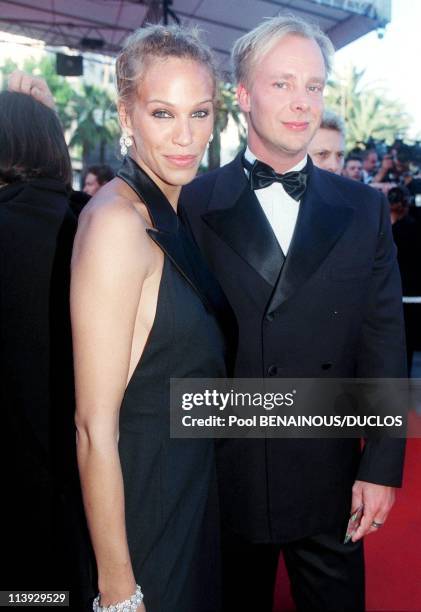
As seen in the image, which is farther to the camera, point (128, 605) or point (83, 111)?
point (83, 111)

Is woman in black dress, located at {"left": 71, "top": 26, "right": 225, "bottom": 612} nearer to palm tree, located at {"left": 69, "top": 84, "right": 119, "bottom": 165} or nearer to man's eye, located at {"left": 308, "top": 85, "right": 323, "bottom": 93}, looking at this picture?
man's eye, located at {"left": 308, "top": 85, "right": 323, "bottom": 93}

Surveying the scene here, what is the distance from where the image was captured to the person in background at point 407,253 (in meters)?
4.54

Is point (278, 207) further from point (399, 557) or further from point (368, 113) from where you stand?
point (368, 113)

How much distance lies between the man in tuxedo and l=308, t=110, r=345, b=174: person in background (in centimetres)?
120

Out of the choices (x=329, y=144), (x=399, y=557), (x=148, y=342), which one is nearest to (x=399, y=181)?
(x=329, y=144)

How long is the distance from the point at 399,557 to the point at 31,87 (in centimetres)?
197

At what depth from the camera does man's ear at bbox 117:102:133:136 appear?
1312 mm

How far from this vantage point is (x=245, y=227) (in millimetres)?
1542

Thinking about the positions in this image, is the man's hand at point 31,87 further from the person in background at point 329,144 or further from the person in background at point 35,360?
the person in background at point 329,144

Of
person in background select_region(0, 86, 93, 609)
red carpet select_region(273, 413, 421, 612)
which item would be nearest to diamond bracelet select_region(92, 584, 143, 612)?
person in background select_region(0, 86, 93, 609)

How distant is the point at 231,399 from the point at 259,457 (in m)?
0.23

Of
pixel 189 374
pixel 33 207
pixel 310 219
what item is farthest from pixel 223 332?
pixel 33 207

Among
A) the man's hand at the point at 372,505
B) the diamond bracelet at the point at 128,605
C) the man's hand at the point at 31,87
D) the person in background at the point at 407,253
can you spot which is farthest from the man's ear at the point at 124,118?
the person in background at the point at 407,253

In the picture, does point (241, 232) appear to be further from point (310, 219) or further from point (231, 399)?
point (231, 399)
